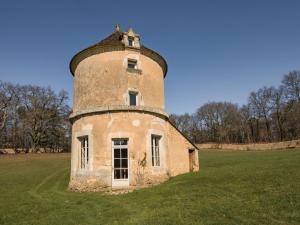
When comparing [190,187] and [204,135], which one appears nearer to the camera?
[190,187]

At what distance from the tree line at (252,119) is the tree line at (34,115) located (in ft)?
116

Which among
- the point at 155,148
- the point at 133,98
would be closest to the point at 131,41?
the point at 133,98

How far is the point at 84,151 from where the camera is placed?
15.8 metres

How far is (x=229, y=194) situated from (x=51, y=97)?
49.2m

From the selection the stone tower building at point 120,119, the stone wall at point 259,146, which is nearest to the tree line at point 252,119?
the stone wall at point 259,146

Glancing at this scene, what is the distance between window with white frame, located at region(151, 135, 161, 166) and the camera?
15.8 metres

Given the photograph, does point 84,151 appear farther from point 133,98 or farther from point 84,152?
point 133,98

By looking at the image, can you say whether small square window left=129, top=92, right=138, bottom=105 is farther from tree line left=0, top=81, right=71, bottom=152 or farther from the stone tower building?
tree line left=0, top=81, right=71, bottom=152

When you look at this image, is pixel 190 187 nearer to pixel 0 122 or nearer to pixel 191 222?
pixel 191 222

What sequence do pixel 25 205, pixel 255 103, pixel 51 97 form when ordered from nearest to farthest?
pixel 25 205 → pixel 51 97 → pixel 255 103

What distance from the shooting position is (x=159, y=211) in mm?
8570

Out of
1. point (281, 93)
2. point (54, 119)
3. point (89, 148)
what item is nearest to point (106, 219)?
point (89, 148)

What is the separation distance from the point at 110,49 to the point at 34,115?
3903 centimetres

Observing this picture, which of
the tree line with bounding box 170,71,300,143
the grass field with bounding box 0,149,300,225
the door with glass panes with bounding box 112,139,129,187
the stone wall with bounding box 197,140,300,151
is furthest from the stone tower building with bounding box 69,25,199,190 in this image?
the tree line with bounding box 170,71,300,143
